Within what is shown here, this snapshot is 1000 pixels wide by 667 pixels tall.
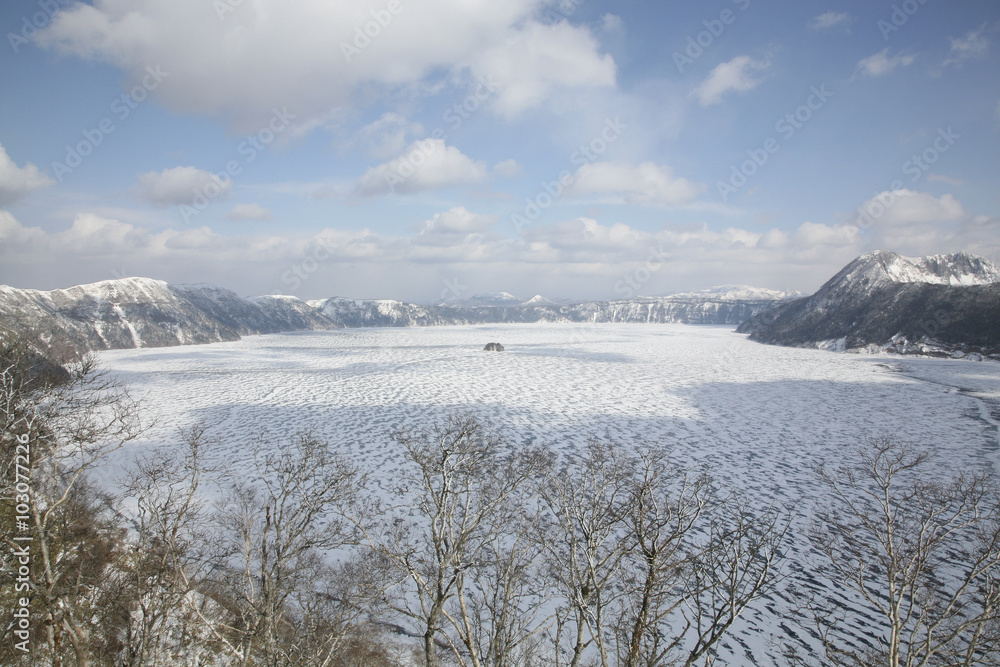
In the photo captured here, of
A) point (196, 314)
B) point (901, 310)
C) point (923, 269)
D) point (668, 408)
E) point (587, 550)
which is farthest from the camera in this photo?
point (196, 314)

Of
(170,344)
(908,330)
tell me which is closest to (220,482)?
(908,330)

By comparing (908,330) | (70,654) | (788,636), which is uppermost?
(908,330)

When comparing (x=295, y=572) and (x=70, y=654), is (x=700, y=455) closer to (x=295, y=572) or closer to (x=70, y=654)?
(x=295, y=572)

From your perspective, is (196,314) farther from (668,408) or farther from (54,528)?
(668,408)

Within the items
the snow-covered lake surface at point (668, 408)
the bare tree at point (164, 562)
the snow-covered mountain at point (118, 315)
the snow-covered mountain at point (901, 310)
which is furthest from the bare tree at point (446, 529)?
Answer: the snow-covered mountain at point (901, 310)

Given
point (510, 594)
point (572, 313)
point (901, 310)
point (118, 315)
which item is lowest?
point (510, 594)

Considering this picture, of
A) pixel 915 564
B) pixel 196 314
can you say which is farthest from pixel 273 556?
pixel 196 314

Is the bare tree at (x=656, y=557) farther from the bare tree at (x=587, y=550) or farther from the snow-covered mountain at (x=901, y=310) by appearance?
the snow-covered mountain at (x=901, y=310)
